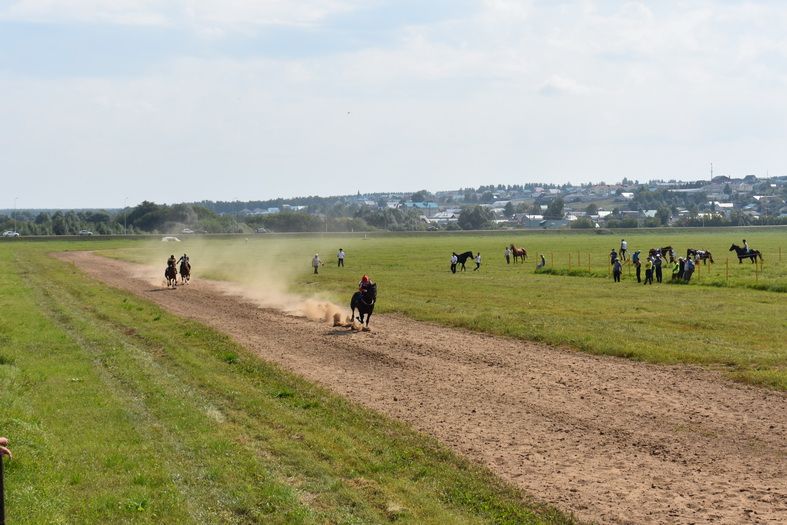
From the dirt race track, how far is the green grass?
913mm

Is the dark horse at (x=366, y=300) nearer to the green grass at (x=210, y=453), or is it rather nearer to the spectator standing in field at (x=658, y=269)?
the green grass at (x=210, y=453)

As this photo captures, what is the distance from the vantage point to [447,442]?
15445 millimetres

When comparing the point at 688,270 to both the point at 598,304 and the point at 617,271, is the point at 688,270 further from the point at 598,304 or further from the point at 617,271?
the point at 598,304

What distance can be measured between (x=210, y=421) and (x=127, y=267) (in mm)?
56060

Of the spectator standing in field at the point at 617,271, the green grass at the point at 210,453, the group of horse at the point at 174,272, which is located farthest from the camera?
the spectator standing in field at the point at 617,271

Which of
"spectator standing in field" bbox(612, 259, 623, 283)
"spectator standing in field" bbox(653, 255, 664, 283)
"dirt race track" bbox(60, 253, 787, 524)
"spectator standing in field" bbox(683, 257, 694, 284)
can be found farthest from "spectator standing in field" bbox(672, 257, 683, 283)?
"dirt race track" bbox(60, 253, 787, 524)

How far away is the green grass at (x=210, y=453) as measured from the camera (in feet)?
38.4

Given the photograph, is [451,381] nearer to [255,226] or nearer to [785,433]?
[785,433]

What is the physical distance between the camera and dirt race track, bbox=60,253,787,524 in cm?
1257

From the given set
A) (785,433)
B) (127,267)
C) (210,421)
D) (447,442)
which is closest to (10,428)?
(210,421)

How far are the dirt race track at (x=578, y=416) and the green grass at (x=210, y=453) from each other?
913 millimetres

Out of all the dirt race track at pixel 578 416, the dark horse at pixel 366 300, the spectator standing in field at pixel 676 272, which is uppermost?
the dark horse at pixel 366 300

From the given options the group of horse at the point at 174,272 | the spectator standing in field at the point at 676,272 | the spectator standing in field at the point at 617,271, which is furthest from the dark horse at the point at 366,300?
the spectator standing in field at the point at 676,272

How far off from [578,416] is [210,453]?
684 cm
